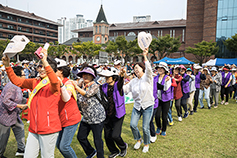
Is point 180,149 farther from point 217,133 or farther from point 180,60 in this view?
point 180,60

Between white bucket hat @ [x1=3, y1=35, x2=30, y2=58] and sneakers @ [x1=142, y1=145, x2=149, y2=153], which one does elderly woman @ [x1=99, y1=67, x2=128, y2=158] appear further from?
white bucket hat @ [x1=3, y1=35, x2=30, y2=58]

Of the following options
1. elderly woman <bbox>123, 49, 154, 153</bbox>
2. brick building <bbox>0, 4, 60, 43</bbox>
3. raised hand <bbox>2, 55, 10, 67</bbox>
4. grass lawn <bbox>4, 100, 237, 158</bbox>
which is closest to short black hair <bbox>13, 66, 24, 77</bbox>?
raised hand <bbox>2, 55, 10, 67</bbox>

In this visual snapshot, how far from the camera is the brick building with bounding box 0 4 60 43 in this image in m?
57.8

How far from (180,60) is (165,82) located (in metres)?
18.3

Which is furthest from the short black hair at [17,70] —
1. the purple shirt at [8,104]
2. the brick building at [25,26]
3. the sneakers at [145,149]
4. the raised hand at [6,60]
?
the brick building at [25,26]

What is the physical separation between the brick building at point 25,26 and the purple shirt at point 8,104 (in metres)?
63.7

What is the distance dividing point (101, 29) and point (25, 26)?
2826 cm

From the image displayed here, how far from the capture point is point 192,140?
533cm

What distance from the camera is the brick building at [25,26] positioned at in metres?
57.8

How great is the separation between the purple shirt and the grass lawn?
1.06 meters

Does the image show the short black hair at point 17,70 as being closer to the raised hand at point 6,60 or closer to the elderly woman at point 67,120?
the raised hand at point 6,60

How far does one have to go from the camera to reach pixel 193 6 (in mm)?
51188

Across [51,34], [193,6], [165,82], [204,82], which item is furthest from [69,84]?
[51,34]

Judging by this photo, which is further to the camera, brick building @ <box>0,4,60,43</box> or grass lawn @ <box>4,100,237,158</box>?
brick building @ <box>0,4,60,43</box>
